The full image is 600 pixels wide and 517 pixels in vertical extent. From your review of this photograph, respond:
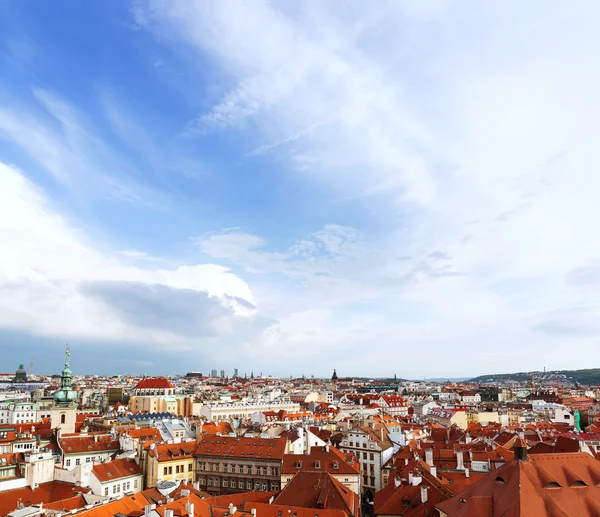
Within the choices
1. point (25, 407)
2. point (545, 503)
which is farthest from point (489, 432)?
point (25, 407)

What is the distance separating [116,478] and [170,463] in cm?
1045

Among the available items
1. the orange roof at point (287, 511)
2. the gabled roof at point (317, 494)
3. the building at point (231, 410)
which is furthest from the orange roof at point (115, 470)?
the building at point (231, 410)

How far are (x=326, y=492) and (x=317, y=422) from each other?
229ft

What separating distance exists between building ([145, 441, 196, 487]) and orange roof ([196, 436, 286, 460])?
1788 millimetres

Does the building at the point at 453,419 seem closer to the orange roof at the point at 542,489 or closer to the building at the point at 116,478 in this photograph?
the building at the point at 116,478

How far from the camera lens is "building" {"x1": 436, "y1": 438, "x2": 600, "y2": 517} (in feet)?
118

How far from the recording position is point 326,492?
180ft

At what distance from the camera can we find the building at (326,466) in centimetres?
6744

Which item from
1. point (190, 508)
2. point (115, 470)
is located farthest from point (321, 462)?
point (190, 508)

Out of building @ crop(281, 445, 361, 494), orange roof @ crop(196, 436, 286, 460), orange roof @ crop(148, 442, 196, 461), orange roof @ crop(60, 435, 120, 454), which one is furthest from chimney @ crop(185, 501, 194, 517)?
orange roof @ crop(60, 435, 120, 454)

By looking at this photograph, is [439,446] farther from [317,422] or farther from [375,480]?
[317,422]

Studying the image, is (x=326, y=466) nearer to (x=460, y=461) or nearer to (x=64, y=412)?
(x=460, y=461)

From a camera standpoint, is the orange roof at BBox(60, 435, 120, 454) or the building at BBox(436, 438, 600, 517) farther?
the orange roof at BBox(60, 435, 120, 454)

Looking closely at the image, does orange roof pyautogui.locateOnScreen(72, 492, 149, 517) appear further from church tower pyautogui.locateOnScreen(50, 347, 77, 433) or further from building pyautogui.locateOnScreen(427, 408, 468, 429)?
building pyautogui.locateOnScreen(427, 408, 468, 429)
